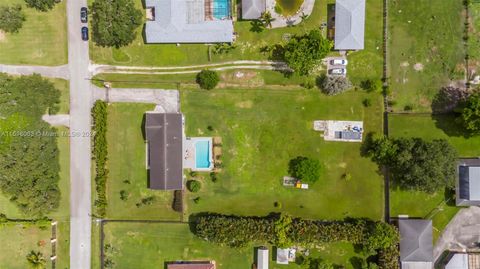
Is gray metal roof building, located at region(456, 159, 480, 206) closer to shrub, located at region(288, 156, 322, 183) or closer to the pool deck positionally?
shrub, located at region(288, 156, 322, 183)

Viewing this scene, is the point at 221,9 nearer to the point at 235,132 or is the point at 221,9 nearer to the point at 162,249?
the point at 235,132

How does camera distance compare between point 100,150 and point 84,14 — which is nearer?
point 100,150

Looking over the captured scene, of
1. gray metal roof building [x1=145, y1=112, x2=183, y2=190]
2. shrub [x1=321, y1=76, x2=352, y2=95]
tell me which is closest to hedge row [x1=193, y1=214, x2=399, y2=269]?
gray metal roof building [x1=145, y1=112, x2=183, y2=190]

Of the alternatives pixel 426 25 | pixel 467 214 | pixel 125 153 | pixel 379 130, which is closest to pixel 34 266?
pixel 125 153

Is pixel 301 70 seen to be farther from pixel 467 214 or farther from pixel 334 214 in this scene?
pixel 467 214

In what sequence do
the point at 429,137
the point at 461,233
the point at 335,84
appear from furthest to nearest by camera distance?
the point at 461,233 < the point at 429,137 < the point at 335,84

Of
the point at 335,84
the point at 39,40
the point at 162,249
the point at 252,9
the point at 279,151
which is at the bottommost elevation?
the point at 162,249

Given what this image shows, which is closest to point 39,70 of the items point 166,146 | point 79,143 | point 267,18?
point 79,143
